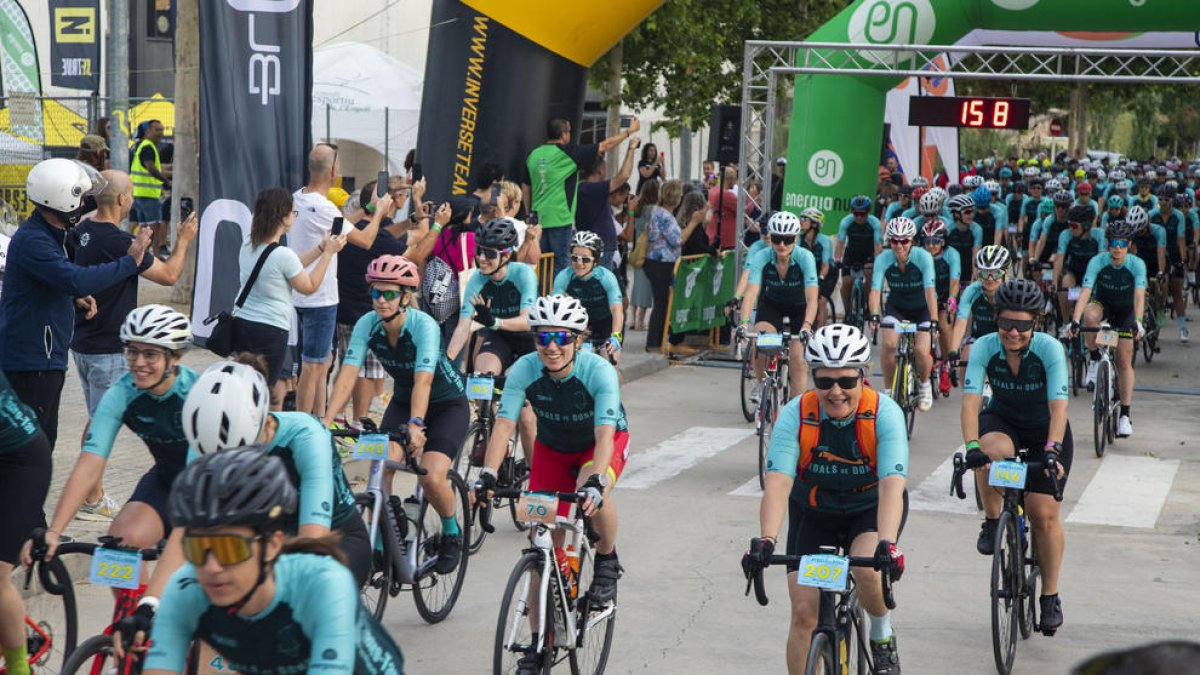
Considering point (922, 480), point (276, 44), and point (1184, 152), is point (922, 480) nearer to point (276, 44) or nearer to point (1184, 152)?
point (276, 44)

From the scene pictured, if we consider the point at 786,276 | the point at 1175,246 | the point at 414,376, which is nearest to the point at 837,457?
the point at 414,376

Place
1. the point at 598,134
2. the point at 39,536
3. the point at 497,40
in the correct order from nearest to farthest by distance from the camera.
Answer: the point at 39,536, the point at 497,40, the point at 598,134

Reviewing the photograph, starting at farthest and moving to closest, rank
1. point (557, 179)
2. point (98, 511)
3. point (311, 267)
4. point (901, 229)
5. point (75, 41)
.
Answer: point (75, 41) → point (557, 179) → point (901, 229) → point (311, 267) → point (98, 511)

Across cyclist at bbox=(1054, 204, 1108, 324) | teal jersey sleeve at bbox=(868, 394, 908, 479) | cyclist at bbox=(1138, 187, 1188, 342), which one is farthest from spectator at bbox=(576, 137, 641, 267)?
teal jersey sleeve at bbox=(868, 394, 908, 479)

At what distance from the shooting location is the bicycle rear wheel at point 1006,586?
746cm

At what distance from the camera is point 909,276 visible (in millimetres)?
14922

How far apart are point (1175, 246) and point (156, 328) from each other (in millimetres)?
19479

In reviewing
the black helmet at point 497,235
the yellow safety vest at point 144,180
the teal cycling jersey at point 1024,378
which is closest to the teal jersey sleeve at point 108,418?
the teal cycling jersey at point 1024,378

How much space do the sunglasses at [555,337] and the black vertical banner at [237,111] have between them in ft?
12.7

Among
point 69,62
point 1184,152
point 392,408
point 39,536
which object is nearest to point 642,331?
point 69,62

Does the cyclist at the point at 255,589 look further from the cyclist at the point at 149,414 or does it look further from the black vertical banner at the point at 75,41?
the black vertical banner at the point at 75,41

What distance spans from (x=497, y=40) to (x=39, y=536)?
10780 mm

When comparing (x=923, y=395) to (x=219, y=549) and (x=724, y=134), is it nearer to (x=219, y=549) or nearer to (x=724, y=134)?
(x=724, y=134)

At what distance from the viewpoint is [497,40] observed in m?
15.5
